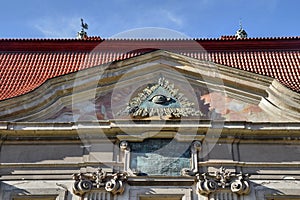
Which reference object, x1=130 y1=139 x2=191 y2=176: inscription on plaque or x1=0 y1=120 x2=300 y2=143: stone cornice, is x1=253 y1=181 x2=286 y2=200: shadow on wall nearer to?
x1=0 y1=120 x2=300 y2=143: stone cornice

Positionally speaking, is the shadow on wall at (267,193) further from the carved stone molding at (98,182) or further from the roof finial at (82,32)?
the roof finial at (82,32)

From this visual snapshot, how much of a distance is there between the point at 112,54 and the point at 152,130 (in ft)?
11.1

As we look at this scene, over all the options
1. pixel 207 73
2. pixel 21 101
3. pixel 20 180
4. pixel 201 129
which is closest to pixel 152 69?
pixel 207 73

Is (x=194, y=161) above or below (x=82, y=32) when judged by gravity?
below

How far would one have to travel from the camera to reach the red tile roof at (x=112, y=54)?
13.9 meters

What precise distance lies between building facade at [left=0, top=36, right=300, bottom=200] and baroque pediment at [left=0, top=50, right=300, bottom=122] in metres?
0.02

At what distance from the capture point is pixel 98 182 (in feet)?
37.6

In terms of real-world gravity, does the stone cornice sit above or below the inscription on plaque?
above

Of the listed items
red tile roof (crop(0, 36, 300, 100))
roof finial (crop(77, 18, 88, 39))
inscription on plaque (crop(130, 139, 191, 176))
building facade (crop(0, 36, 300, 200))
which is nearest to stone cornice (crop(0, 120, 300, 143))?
building facade (crop(0, 36, 300, 200))

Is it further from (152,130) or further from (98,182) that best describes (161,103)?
(98,182)

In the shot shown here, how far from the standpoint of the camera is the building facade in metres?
11.5

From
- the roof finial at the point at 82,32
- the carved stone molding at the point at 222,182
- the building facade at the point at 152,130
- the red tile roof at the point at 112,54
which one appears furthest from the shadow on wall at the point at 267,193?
the roof finial at the point at 82,32

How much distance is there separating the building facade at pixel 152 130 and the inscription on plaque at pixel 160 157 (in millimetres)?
23

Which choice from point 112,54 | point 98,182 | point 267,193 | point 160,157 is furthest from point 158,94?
point 267,193
